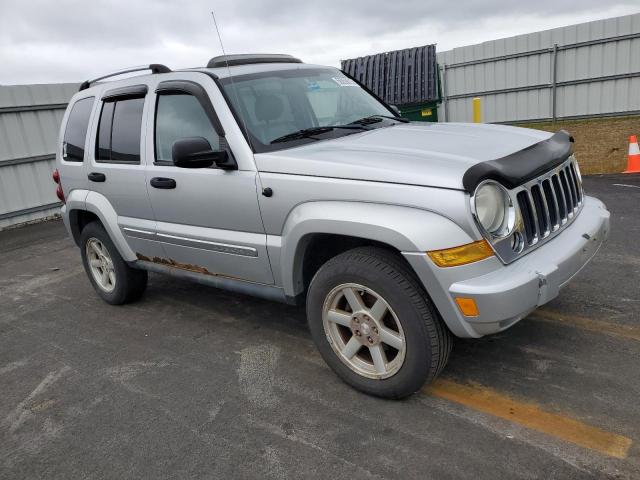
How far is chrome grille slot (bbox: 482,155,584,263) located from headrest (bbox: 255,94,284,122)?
1632 millimetres

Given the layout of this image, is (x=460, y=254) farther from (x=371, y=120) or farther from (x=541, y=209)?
(x=371, y=120)

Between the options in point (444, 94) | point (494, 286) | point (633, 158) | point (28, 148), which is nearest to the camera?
point (494, 286)

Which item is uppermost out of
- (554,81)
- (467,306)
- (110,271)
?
(554,81)

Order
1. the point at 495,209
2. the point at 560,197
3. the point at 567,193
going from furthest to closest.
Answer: the point at 567,193
the point at 560,197
the point at 495,209

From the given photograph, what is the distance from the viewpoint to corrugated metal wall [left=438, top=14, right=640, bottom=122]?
11539 mm

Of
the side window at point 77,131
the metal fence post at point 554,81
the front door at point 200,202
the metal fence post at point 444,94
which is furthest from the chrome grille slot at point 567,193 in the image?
the metal fence post at point 444,94

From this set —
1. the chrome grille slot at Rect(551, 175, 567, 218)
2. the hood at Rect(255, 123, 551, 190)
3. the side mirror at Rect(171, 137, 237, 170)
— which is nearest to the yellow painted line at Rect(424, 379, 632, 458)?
the chrome grille slot at Rect(551, 175, 567, 218)

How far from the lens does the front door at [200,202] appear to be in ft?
10.8

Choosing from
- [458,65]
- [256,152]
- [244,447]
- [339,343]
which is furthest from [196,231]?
[458,65]

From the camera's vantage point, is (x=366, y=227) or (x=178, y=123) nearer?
(x=366, y=227)

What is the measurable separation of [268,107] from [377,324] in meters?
1.64

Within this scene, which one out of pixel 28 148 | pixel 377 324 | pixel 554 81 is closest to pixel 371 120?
pixel 377 324

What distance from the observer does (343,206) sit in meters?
2.76

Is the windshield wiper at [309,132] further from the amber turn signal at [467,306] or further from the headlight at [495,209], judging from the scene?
the amber turn signal at [467,306]
